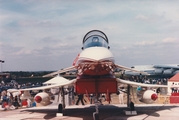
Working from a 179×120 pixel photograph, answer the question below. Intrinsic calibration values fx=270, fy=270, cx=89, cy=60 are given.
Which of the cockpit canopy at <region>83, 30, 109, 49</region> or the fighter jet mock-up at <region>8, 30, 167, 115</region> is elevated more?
the cockpit canopy at <region>83, 30, 109, 49</region>

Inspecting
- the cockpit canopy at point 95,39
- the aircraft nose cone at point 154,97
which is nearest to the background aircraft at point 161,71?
the aircraft nose cone at point 154,97

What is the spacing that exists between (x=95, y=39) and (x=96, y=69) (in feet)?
8.05

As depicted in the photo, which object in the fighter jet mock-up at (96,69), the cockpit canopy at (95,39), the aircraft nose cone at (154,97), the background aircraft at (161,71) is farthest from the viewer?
the background aircraft at (161,71)

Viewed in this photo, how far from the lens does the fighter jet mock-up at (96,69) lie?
31.1 ft

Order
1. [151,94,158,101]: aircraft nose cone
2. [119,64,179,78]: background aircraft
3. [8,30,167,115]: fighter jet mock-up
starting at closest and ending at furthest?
[8,30,167,115]: fighter jet mock-up
[151,94,158,101]: aircraft nose cone
[119,64,179,78]: background aircraft

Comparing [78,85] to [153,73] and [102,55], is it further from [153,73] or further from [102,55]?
[153,73]

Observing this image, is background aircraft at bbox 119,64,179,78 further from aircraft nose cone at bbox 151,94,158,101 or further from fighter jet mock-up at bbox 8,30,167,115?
fighter jet mock-up at bbox 8,30,167,115

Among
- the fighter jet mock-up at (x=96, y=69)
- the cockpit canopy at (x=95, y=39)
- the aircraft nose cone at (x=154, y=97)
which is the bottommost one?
the aircraft nose cone at (x=154, y=97)

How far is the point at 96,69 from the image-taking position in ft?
31.8

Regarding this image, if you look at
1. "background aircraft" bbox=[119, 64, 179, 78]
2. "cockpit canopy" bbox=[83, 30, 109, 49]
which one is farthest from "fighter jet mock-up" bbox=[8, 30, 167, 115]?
"background aircraft" bbox=[119, 64, 179, 78]

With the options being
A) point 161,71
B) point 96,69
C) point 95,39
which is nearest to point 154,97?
point 95,39

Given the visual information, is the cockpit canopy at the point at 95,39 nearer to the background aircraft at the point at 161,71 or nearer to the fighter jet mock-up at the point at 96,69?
the fighter jet mock-up at the point at 96,69

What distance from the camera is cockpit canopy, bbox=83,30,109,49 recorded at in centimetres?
1152

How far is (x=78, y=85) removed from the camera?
11703 millimetres
